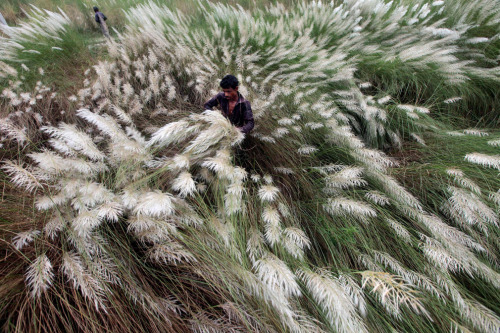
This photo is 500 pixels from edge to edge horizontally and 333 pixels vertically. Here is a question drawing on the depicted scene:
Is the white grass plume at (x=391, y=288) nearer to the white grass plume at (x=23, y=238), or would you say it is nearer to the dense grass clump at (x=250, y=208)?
the dense grass clump at (x=250, y=208)

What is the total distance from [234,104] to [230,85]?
0.77 ft

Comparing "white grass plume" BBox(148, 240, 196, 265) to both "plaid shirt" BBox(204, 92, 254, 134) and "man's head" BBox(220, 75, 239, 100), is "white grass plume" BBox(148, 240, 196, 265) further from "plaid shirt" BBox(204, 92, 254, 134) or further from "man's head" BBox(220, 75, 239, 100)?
"man's head" BBox(220, 75, 239, 100)

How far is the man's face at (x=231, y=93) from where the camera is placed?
1915mm

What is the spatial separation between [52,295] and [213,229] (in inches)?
36.2

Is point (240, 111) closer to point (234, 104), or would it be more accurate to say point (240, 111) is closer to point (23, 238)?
point (234, 104)

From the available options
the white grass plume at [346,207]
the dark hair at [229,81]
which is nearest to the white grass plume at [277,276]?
the white grass plume at [346,207]

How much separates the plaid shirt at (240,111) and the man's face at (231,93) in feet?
0.15

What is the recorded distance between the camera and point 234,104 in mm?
2072

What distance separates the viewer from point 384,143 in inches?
106

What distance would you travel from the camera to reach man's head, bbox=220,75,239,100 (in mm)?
1844

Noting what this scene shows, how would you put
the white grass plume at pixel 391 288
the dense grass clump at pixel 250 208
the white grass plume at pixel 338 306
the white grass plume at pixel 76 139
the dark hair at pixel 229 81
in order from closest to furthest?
the white grass plume at pixel 391 288 → the white grass plume at pixel 338 306 → the dense grass clump at pixel 250 208 → the white grass plume at pixel 76 139 → the dark hair at pixel 229 81

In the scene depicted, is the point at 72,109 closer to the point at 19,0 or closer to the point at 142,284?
the point at 142,284

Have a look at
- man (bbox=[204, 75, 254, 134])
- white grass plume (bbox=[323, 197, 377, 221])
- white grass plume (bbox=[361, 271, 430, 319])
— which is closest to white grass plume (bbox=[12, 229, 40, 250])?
man (bbox=[204, 75, 254, 134])

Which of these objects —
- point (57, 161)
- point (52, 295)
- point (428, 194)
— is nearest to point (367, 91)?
point (428, 194)
